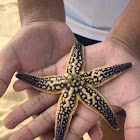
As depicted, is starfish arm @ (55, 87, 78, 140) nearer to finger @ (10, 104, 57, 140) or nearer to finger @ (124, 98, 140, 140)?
finger @ (10, 104, 57, 140)

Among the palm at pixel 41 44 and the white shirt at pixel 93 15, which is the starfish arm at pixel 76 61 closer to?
the palm at pixel 41 44

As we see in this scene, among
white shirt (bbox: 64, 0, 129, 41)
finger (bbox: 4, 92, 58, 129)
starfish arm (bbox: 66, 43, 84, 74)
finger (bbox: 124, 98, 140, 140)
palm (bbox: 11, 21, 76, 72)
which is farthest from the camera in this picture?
white shirt (bbox: 64, 0, 129, 41)

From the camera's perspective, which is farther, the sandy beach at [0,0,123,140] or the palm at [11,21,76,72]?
the sandy beach at [0,0,123,140]

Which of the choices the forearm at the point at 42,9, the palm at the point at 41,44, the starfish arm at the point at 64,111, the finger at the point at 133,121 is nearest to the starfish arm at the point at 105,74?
the starfish arm at the point at 64,111

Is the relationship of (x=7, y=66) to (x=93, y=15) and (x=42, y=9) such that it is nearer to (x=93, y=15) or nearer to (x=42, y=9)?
(x=42, y=9)

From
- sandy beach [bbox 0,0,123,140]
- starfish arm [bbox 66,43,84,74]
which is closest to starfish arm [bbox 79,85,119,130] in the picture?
starfish arm [bbox 66,43,84,74]

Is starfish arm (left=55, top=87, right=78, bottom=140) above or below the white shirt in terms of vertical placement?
below

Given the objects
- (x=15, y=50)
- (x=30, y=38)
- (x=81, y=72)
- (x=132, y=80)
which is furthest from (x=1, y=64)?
(x=132, y=80)
